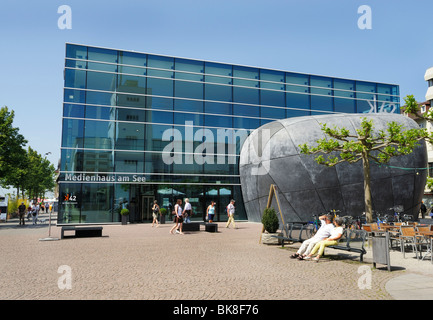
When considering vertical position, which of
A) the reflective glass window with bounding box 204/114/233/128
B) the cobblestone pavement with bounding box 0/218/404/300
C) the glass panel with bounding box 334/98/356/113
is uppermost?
the glass panel with bounding box 334/98/356/113

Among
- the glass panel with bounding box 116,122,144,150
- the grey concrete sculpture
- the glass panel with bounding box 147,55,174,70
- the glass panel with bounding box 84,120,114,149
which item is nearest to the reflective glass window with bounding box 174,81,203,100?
the glass panel with bounding box 147,55,174,70

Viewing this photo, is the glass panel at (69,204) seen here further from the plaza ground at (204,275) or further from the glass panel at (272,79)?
the glass panel at (272,79)

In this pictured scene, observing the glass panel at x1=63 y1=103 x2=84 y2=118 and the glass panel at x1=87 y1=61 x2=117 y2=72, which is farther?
the glass panel at x1=87 y1=61 x2=117 y2=72

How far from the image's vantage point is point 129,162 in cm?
2589

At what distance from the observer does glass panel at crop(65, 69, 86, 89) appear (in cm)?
2573

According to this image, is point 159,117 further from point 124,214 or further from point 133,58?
point 124,214

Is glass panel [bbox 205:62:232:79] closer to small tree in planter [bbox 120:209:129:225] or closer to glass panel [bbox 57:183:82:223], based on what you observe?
small tree in planter [bbox 120:209:129:225]

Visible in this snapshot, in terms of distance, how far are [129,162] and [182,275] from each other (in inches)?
774

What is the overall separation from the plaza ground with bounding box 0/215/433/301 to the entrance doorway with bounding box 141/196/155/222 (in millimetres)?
14959

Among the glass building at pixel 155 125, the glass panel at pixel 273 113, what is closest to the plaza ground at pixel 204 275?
the glass building at pixel 155 125

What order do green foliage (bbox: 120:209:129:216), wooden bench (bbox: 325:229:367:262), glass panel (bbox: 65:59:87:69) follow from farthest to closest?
glass panel (bbox: 65:59:87:69) < green foliage (bbox: 120:209:129:216) < wooden bench (bbox: 325:229:367:262)

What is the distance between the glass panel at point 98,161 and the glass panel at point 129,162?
47 cm
